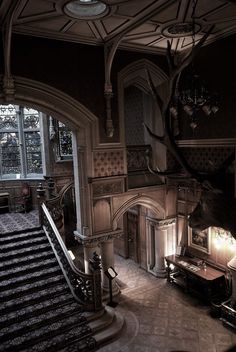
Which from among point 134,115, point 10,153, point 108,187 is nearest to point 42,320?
point 108,187

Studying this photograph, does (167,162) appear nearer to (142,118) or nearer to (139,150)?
(139,150)

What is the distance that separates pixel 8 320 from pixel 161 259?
205 inches

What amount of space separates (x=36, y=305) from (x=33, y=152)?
23.4 ft

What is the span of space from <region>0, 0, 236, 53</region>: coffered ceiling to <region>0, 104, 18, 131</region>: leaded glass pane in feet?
19.9

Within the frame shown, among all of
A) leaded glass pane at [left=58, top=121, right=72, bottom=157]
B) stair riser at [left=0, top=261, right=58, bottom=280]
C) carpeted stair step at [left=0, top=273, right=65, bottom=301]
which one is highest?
leaded glass pane at [left=58, top=121, right=72, bottom=157]

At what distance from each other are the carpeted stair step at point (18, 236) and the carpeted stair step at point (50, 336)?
114 inches

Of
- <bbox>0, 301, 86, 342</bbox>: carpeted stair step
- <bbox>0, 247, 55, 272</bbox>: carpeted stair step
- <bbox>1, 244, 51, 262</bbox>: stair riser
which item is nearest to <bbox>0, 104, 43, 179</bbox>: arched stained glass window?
<bbox>1, 244, 51, 262</bbox>: stair riser

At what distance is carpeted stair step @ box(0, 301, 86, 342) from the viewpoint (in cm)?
629

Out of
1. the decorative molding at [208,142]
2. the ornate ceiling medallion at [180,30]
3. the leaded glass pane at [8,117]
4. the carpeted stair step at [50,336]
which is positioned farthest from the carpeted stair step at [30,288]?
the leaded glass pane at [8,117]

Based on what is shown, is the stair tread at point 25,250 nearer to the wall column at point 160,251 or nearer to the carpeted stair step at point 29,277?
the carpeted stair step at point 29,277

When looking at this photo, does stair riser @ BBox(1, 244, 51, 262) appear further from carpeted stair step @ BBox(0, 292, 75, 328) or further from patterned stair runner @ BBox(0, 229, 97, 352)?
carpeted stair step @ BBox(0, 292, 75, 328)

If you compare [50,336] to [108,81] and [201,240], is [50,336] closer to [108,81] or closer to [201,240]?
[201,240]

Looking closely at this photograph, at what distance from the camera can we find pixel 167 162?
9.42 metres

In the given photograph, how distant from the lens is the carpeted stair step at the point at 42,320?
6.29m
